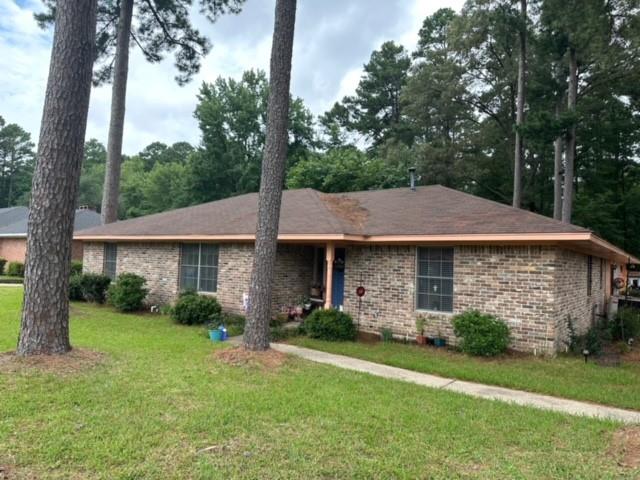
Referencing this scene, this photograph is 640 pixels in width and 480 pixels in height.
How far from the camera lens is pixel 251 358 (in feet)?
21.8

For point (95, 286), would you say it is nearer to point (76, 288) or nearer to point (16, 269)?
point (76, 288)

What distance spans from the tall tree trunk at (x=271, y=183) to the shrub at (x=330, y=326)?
2575mm

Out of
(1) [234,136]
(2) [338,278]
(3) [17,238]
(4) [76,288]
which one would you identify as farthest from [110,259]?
(1) [234,136]

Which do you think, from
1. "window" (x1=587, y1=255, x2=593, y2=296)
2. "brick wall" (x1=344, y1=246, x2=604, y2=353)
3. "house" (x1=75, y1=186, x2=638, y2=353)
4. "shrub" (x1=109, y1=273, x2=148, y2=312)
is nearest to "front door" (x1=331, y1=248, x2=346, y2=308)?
"house" (x1=75, y1=186, x2=638, y2=353)

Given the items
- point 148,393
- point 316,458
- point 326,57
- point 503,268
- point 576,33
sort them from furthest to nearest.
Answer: point 326,57, point 576,33, point 503,268, point 148,393, point 316,458

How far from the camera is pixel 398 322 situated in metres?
9.91

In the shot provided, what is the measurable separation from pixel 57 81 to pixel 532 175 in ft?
80.9

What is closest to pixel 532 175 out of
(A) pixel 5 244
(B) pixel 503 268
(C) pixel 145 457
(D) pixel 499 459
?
(B) pixel 503 268

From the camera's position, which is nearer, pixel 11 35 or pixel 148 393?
pixel 148 393

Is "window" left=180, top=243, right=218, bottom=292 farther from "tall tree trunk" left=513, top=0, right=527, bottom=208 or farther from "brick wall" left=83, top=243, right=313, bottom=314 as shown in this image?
"tall tree trunk" left=513, top=0, right=527, bottom=208

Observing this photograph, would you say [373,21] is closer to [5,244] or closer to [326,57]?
[326,57]

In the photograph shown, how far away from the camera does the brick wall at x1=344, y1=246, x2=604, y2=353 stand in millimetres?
8320

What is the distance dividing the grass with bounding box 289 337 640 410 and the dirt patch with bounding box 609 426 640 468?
1.27m

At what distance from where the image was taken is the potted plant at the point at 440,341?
30.2 ft
